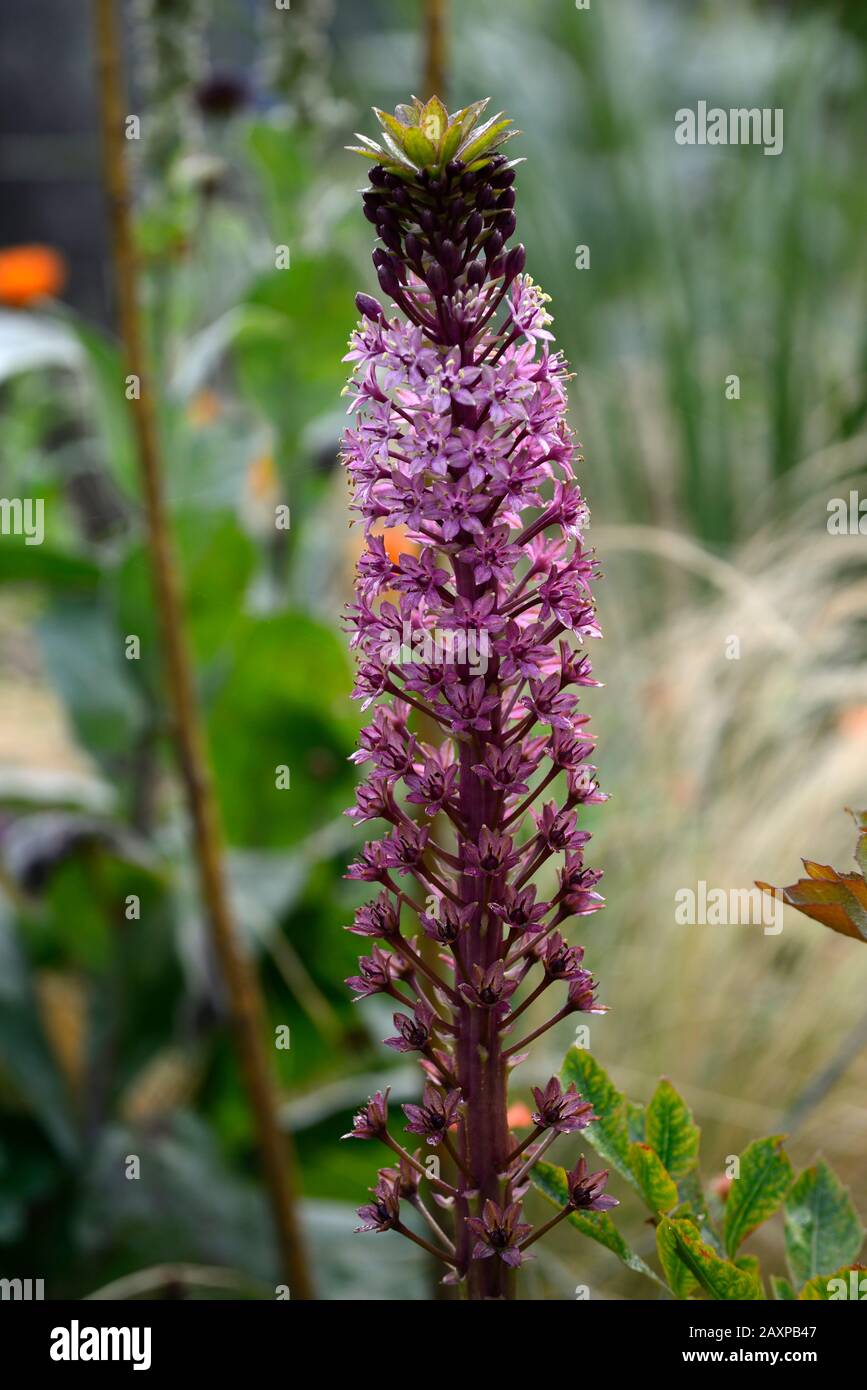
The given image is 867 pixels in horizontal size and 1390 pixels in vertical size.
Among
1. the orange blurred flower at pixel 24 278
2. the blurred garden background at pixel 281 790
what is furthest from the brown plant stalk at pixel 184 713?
the orange blurred flower at pixel 24 278

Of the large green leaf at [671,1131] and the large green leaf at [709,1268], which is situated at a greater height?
the large green leaf at [671,1131]

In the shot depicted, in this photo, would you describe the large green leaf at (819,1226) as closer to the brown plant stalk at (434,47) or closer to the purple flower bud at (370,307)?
the purple flower bud at (370,307)

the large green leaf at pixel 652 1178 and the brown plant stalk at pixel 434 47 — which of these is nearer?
the large green leaf at pixel 652 1178

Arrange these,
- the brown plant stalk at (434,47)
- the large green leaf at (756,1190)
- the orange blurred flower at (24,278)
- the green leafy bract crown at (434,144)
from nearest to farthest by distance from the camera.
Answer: the green leafy bract crown at (434,144)
the large green leaf at (756,1190)
the brown plant stalk at (434,47)
the orange blurred flower at (24,278)

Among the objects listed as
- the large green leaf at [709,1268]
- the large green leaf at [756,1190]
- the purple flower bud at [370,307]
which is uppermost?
the purple flower bud at [370,307]

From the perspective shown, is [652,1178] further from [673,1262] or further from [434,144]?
[434,144]

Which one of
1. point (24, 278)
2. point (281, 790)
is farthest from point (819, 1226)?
point (24, 278)

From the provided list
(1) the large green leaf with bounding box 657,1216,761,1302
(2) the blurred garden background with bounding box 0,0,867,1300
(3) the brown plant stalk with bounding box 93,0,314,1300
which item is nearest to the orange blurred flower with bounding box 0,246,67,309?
(2) the blurred garden background with bounding box 0,0,867,1300
